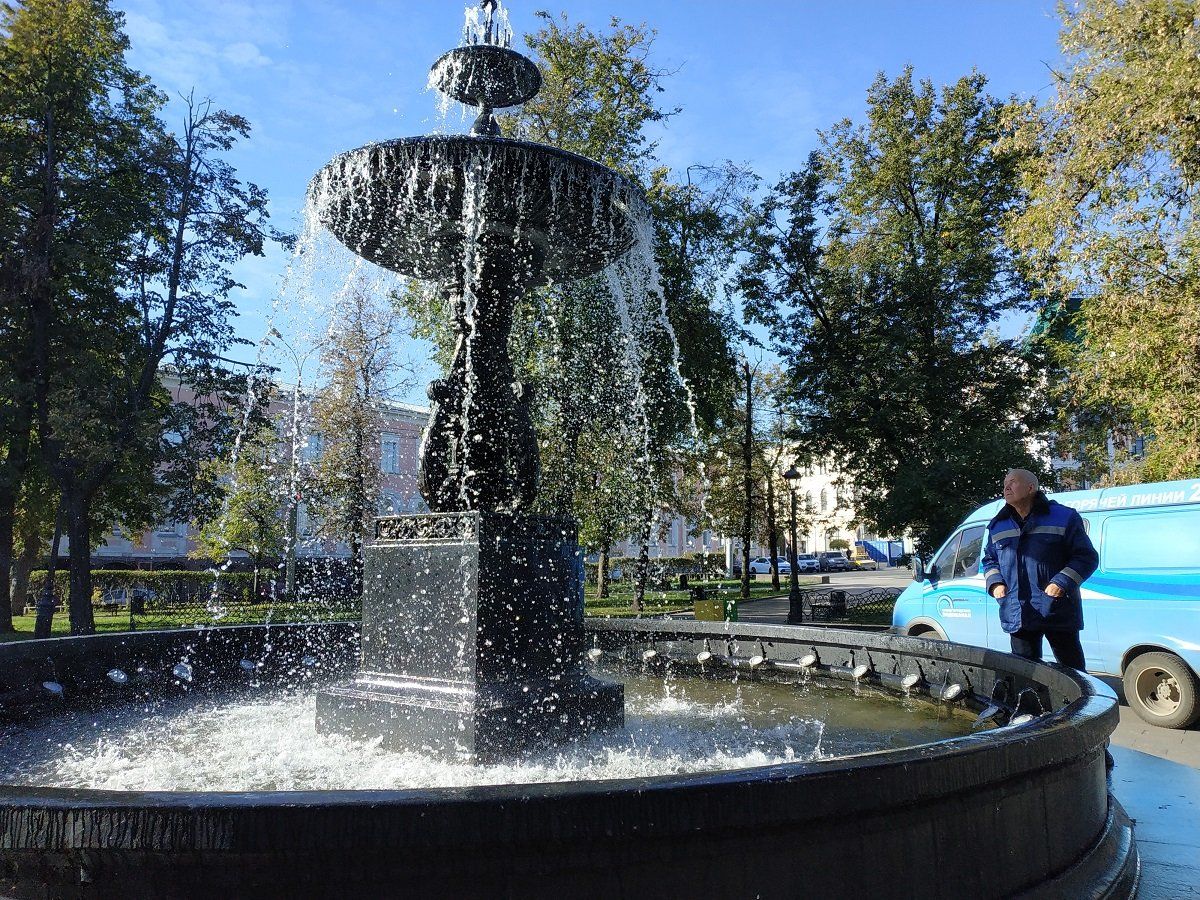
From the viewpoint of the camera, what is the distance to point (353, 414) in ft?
103

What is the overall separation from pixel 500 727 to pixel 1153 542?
25.3 feet

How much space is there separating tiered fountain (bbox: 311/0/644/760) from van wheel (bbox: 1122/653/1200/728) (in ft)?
20.6

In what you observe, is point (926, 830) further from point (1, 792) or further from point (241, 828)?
point (1, 792)

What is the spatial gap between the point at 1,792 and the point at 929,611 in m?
11.2

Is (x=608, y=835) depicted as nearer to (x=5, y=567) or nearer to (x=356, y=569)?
(x=5, y=567)

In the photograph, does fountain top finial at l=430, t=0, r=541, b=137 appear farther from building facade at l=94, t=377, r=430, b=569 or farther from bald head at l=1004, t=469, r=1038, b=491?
building facade at l=94, t=377, r=430, b=569

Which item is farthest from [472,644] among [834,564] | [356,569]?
[834,564]

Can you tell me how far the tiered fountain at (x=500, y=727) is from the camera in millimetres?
2207

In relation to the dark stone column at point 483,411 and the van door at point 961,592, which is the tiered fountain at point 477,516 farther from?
the van door at point 961,592

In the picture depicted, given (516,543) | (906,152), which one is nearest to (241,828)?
(516,543)

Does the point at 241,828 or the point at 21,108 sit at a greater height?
the point at 21,108

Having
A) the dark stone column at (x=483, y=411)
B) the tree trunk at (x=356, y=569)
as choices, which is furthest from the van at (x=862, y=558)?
the dark stone column at (x=483, y=411)

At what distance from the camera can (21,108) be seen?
768 inches

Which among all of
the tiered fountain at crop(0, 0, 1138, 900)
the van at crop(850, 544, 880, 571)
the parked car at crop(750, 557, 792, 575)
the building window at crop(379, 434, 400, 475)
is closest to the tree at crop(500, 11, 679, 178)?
the tiered fountain at crop(0, 0, 1138, 900)
